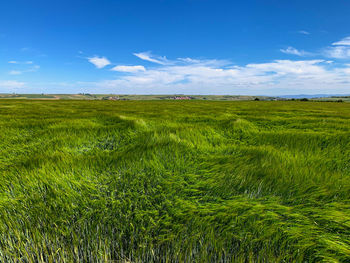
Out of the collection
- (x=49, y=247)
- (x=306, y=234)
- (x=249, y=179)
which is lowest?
(x=49, y=247)

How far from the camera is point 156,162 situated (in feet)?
6.87

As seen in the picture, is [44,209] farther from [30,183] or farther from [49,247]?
[30,183]

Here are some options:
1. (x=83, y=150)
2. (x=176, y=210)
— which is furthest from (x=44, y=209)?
(x=83, y=150)

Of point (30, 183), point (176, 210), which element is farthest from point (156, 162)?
point (30, 183)

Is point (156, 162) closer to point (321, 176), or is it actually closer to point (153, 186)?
point (153, 186)

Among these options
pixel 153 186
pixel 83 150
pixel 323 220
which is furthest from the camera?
pixel 83 150

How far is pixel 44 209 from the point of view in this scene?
130 centimetres

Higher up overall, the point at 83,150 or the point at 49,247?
the point at 83,150

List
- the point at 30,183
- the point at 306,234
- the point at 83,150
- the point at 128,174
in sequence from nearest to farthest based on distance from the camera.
A: the point at 306,234
the point at 30,183
the point at 128,174
the point at 83,150

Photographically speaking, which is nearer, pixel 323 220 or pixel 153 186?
pixel 323 220

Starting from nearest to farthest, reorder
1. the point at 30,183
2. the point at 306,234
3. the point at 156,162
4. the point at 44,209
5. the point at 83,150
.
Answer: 1. the point at 306,234
2. the point at 44,209
3. the point at 30,183
4. the point at 156,162
5. the point at 83,150

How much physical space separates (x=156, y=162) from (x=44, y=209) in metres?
1.19

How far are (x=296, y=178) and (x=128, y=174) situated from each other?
1926 millimetres

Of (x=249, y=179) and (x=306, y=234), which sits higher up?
(x=249, y=179)
